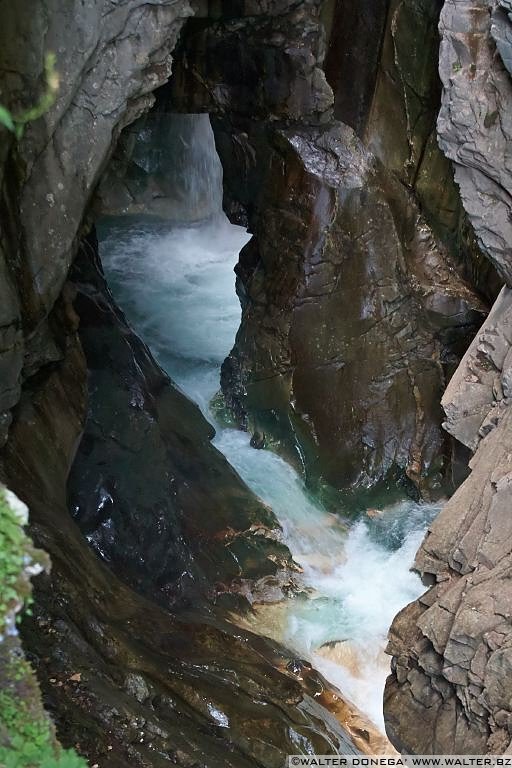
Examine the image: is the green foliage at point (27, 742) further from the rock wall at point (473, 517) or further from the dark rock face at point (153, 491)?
the dark rock face at point (153, 491)

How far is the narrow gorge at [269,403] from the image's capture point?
5488mm

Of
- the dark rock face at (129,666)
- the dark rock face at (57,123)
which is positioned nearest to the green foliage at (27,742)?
the dark rock face at (129,666)

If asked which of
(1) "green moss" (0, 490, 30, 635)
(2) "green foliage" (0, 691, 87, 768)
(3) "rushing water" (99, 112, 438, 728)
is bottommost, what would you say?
(3) "rushing water" (99, 112, 438, 728)

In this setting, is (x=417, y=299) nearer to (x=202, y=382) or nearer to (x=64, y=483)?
(x=202, y=382)

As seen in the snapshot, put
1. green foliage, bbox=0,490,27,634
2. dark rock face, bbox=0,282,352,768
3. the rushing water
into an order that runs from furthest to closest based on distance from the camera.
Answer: the rushing water < dark rock face, bbox=0,282,352,768 < green foliage, bbox=0,490,27,634

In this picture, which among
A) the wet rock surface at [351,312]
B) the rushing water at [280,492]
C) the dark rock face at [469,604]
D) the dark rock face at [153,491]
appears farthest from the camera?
the wet rock surface at [351,312]

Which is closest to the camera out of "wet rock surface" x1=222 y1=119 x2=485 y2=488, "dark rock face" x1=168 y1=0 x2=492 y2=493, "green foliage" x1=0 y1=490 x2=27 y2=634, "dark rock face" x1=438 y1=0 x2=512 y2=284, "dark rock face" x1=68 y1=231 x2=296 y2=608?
"green foliage" x1=0 y1=490 x2=27 y2=634

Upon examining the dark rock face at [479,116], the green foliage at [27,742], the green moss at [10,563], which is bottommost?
the green foliage at [27,742]

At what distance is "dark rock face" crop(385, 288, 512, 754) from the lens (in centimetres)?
545

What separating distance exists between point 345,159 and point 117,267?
214 inches

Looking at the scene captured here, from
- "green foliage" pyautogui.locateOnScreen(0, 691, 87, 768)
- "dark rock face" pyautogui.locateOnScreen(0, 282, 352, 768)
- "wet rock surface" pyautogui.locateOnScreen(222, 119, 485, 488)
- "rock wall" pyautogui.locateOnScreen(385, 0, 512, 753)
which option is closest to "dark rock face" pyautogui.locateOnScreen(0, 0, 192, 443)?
"dark rock face" pyautogui.locateOnScreen(0, 282, 352, 768)

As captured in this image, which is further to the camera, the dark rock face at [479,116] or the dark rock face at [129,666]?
the dark rock face at [479,116]

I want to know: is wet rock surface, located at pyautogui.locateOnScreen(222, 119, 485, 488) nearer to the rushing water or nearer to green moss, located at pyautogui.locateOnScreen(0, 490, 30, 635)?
the rushing water

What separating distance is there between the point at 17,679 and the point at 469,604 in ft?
11.8
